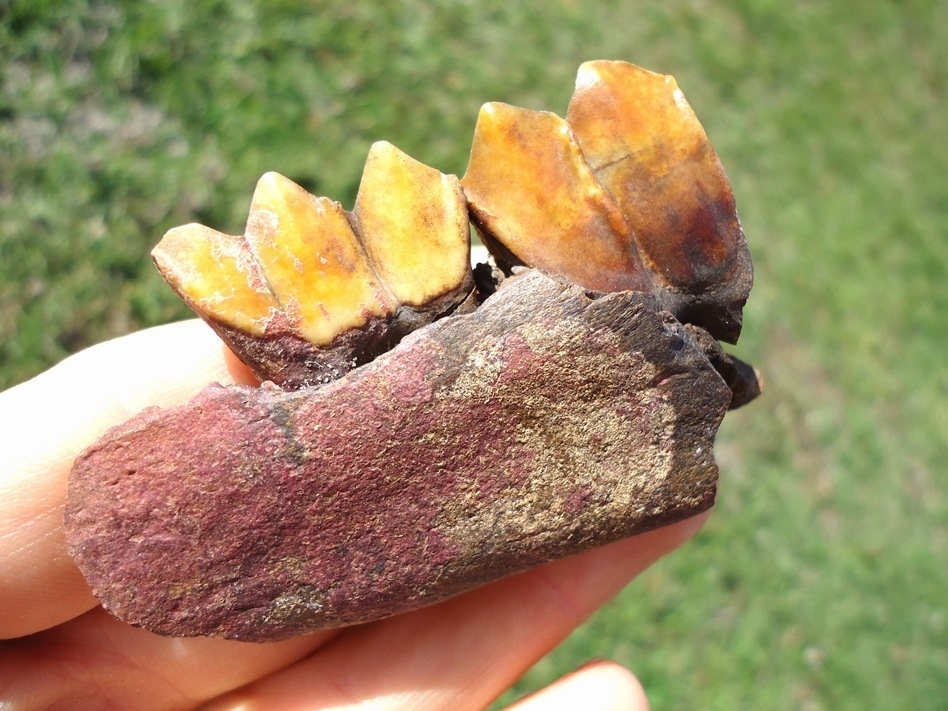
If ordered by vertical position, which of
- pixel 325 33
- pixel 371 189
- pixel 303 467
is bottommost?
pixel 303 467

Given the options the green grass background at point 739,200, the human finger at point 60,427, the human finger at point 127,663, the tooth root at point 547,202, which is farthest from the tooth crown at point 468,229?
the green grass background at point 739,200

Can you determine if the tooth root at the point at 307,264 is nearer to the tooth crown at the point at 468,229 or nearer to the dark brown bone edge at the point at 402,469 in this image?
the tooth crown at the point at 468,229

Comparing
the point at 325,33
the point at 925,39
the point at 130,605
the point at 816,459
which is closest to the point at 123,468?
the point at 130,605

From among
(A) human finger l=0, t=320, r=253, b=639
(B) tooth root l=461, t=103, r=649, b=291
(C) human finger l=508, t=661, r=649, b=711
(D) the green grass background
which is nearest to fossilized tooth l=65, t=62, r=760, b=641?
(B) tooth root l=461, t=103, r=649, b=291

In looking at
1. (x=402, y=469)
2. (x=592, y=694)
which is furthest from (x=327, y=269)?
(x=592, y=694)

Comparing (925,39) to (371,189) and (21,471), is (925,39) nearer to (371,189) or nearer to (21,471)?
(371,189)

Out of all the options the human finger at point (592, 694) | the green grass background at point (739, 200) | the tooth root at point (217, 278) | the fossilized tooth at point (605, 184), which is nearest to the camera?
the tooth root at point (217, 278)

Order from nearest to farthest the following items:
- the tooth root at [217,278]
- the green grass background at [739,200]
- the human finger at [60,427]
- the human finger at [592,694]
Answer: the tooth root at [217,278]
the human finger at [60,427]
the human finger at [592,694]
the green grass background at [739,200]
